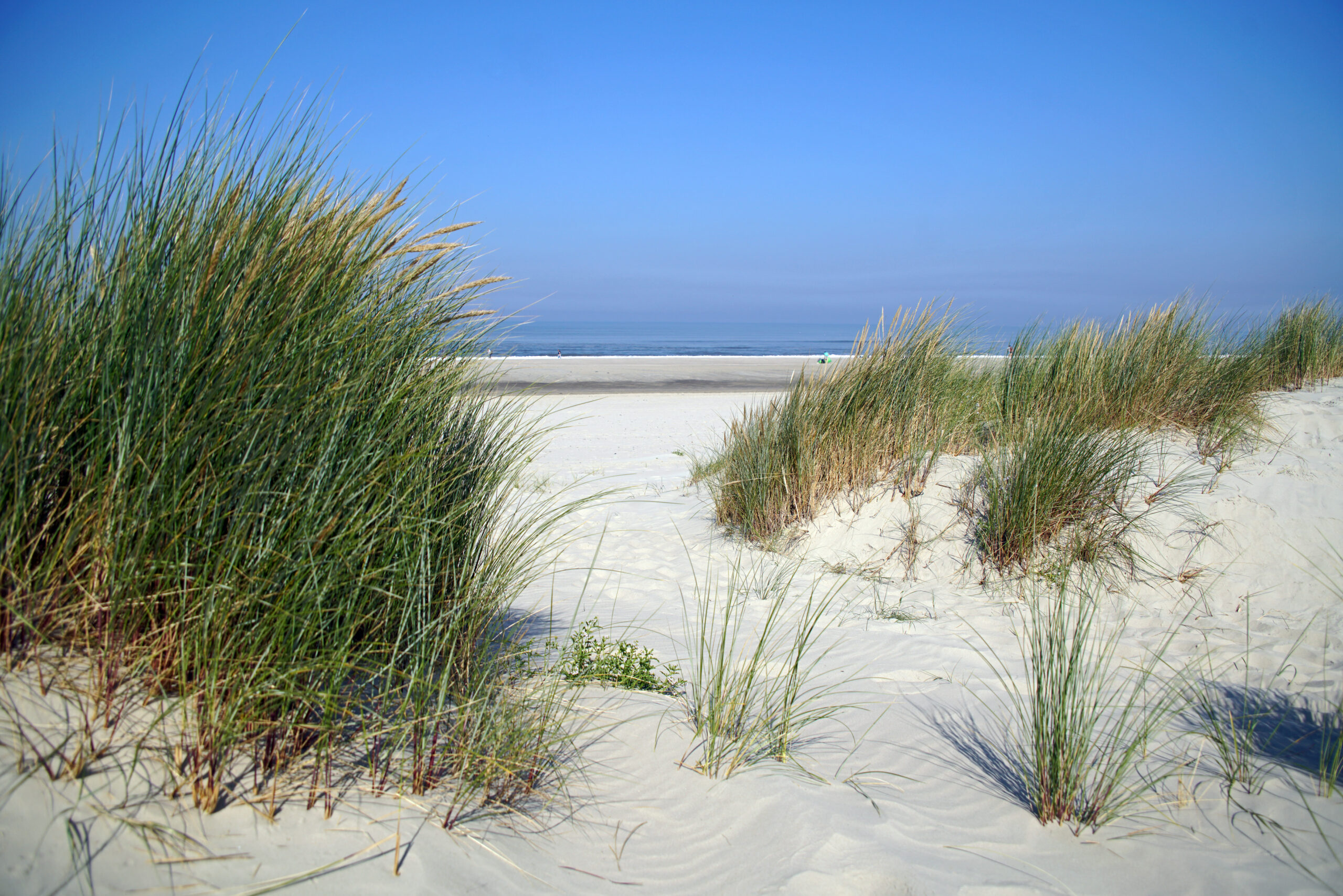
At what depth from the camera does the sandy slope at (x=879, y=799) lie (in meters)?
1.59

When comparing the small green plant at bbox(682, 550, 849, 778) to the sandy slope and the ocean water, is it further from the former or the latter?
the ocean water

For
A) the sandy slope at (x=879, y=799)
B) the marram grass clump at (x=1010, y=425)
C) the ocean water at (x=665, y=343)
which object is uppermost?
the ocean water at (x=665, y=343)

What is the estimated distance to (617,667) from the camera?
2920 millimetres

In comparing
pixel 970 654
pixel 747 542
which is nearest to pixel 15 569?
pixel 970 654

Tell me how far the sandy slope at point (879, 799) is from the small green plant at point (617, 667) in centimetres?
7

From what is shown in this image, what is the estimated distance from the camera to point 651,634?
3.80 metres

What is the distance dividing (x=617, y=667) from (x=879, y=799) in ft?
3.61

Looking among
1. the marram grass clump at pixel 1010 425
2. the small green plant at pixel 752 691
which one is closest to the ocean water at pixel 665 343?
the marram grass clump at pixel 1010 425

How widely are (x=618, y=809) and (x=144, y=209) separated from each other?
2.16 meters

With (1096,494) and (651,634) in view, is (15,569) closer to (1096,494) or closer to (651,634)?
(651,634)

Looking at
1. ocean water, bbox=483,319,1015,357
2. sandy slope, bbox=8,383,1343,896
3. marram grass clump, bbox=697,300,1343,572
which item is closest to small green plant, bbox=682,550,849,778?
sandy slope, bbox=8,383,1343,896

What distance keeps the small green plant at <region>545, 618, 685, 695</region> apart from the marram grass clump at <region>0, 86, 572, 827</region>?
492 mm

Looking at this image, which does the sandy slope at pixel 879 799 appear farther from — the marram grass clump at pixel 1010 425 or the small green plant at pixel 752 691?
the marram grass clump at pixel 1010 425

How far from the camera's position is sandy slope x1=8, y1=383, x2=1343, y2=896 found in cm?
159
